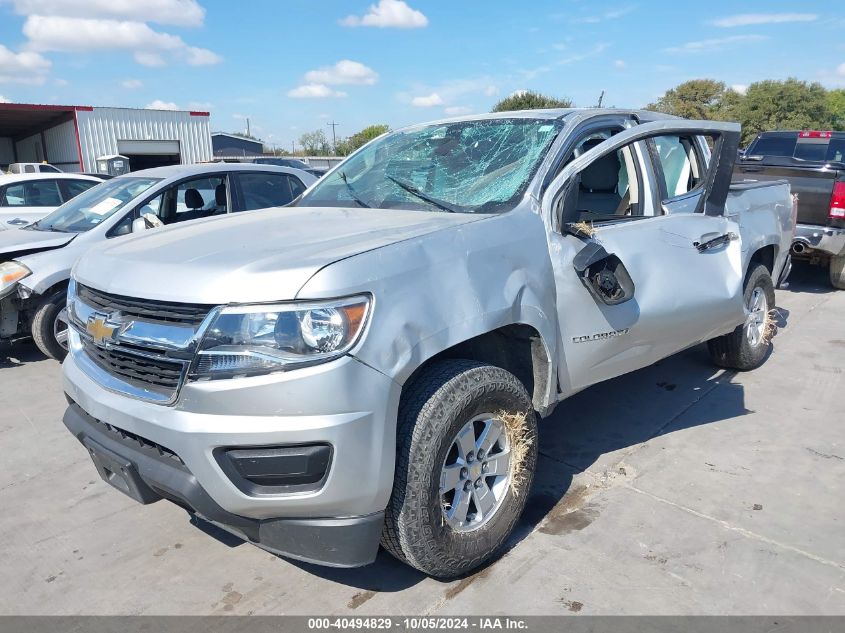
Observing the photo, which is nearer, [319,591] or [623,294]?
[319,591]

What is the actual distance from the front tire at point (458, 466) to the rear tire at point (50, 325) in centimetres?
434

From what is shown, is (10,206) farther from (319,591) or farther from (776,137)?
(776,137)

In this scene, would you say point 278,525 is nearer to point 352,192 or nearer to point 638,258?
point 352,192

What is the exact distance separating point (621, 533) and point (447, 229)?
165 cm

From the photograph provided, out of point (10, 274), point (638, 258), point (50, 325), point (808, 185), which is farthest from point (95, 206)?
point (808, 185)

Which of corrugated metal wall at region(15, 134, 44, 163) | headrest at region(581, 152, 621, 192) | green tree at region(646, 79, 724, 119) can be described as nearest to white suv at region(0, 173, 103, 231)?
headrest at region(581, 152, 621, 192)

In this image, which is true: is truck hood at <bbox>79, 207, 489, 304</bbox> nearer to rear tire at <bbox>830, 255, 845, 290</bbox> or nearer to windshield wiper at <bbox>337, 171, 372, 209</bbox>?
windshield wiper at <bbox>337, 171, 372, 209</bbox>

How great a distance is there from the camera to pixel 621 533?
3049 mm

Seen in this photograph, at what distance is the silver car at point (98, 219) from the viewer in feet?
18.2

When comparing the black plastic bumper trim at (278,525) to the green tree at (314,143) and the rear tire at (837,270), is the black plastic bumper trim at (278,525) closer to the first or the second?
the rear tire at (837,270)

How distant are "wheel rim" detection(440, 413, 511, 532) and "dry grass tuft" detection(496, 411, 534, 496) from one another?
0.07ft

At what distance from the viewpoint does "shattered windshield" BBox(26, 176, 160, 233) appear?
607 centimetres

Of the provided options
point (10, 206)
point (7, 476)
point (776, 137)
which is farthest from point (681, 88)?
point (7, 476)

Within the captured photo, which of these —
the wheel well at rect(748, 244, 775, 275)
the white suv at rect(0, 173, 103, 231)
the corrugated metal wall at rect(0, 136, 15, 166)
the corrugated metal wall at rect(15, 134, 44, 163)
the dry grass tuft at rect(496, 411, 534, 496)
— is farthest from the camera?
the corrugated metal wall at rect(0, 136, 15, 166)
